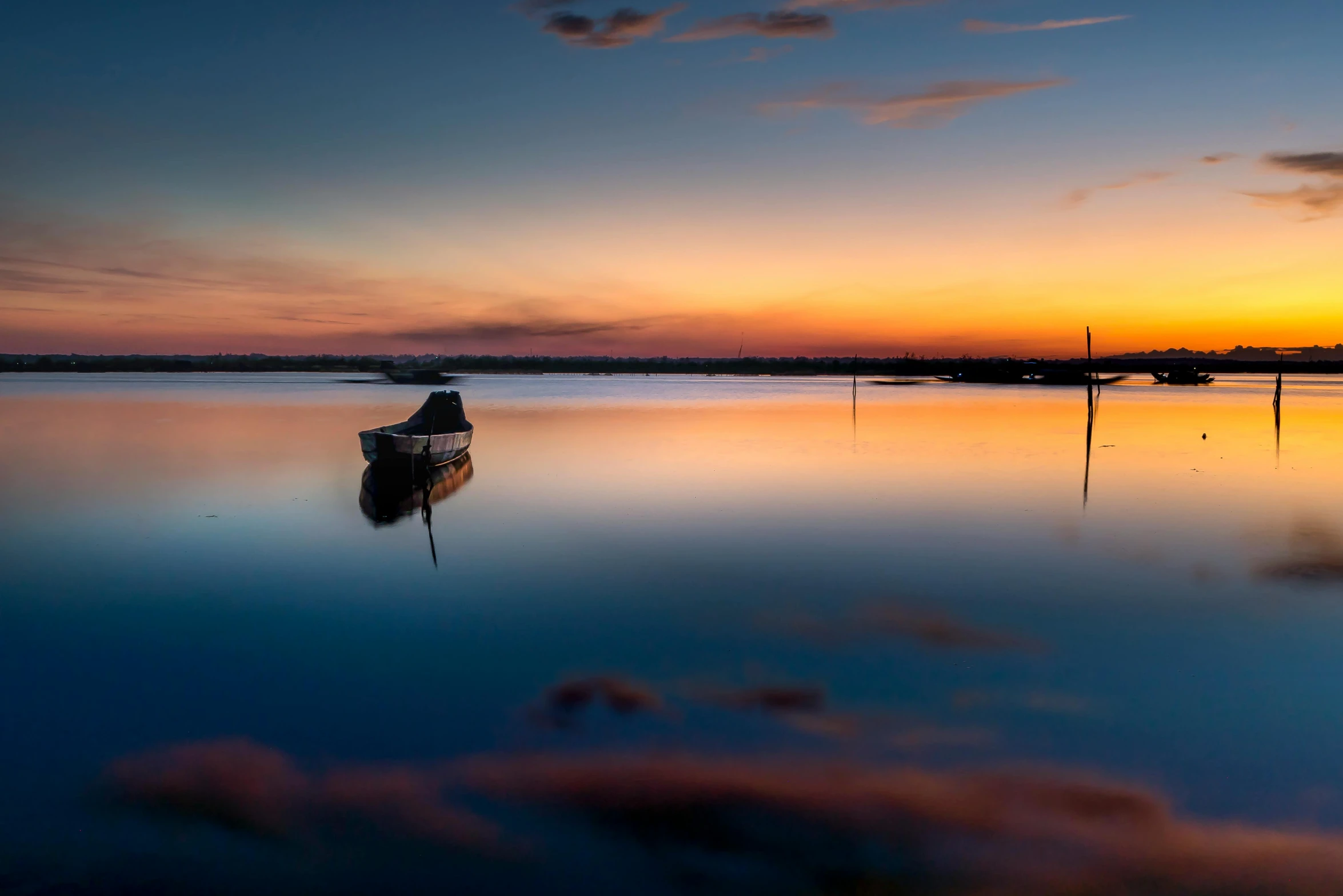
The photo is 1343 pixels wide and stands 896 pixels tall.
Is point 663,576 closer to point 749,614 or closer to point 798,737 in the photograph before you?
point 749,614

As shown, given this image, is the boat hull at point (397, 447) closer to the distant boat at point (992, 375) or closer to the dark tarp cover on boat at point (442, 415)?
the dark tarp cover on boat at point (442, 415)

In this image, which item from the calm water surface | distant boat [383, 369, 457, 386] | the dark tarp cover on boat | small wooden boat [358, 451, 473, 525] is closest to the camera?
the calm water surface

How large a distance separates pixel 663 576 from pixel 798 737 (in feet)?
16.3

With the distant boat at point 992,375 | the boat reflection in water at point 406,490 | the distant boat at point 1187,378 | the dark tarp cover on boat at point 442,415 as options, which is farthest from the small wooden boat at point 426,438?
the distant boat at point 992,375

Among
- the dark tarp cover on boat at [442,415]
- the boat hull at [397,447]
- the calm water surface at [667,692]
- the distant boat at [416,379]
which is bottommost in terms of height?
the calm water surface at [667,692]

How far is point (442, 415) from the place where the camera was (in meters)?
24.2

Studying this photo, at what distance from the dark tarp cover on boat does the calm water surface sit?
6.33 meters

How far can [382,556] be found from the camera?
11922 mm

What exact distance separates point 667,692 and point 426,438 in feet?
44.0

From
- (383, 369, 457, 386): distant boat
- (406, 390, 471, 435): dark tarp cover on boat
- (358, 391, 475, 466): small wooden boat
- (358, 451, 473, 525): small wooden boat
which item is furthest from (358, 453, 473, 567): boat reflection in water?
(383, 369, 457, 386): distant boat

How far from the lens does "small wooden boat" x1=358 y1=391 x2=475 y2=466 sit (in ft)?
60.1

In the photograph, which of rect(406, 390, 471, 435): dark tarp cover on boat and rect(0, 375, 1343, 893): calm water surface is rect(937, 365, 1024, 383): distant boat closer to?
rect(0, 375, 1343, 893): calm water surface

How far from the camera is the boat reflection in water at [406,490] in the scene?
50.1 ft

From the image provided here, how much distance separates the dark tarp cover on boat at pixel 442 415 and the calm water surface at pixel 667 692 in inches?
249
